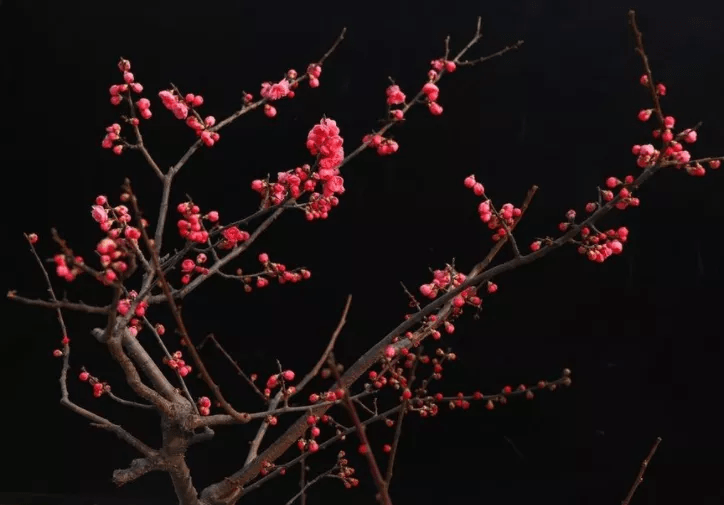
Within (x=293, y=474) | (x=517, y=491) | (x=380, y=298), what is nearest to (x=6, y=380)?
(x=293, y=474)

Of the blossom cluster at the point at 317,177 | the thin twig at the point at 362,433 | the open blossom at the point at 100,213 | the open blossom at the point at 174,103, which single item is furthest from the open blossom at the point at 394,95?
the thin twig at the point at 362,433

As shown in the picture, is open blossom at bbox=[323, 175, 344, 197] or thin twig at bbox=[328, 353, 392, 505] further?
open blossom at bbox=[323, 175, 344, 197]

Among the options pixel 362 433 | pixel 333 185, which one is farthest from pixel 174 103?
pixel 362 433

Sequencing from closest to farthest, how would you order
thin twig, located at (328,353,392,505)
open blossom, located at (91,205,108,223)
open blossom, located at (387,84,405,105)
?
thin twig, located at (328,353,392,505), open blossom, located at (91,205,108,223), open blossom, located at (387,84,405,105)

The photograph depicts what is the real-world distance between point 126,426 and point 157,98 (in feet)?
2.74

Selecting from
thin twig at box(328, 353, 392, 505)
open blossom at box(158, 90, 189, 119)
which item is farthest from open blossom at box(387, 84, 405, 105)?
thin twig at box(328, 353, 392, 505)

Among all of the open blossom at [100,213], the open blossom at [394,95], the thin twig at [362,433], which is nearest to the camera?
the thin twig at [362,433]

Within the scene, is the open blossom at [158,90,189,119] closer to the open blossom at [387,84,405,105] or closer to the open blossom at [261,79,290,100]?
the open blossom at [261,79,290,100]

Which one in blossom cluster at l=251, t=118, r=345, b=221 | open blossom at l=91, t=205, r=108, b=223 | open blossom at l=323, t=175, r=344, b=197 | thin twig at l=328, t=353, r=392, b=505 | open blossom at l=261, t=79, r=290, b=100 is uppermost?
open blossom at l=261, t=79, r=290, b=100

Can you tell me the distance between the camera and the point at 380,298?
163cm

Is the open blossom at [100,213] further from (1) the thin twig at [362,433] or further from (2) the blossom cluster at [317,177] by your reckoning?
(1) the thin twig at [362,433]

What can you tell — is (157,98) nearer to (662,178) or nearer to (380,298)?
(380,298)

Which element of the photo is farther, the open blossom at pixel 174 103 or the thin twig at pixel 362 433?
the open blossom at pixel 174 103

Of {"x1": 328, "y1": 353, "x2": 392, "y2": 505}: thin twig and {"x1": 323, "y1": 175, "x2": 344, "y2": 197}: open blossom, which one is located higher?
{"x1": 323, "y1": 175, "x2": 344, "y2": 197}: open blossom
